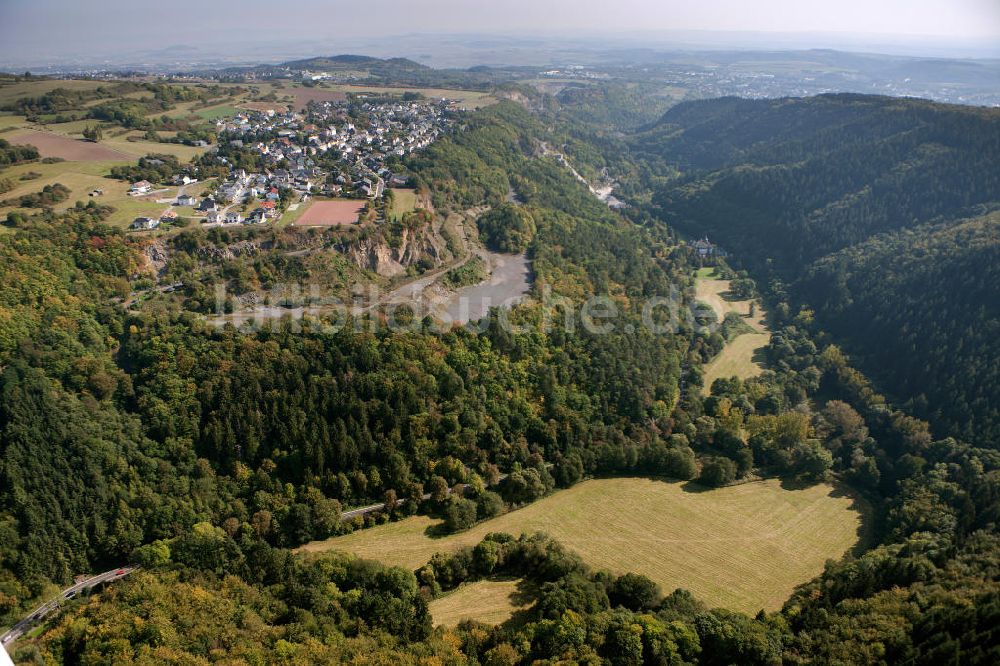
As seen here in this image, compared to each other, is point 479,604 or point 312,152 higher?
point 312,152

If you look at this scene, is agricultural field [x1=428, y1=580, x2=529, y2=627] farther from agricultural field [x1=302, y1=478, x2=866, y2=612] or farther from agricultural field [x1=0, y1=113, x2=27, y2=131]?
agricultural field [x1=0, y1=113, x2=27, y2=131]

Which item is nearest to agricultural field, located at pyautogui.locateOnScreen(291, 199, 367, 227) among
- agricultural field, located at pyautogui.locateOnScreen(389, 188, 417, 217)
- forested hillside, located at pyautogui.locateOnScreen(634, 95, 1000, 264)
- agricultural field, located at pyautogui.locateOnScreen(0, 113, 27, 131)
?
agricultural field, located at pyautogui.locateOnScreen(389, 188, 417, 217)

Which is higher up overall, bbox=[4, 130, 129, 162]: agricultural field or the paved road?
bbox=[4, 130, 129, 162]: agricultural field

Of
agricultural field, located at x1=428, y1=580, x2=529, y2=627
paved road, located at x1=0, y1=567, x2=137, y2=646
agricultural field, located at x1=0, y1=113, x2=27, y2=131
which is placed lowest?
agricultural field, located at x1=428, y1=580, x2=529, y2=627

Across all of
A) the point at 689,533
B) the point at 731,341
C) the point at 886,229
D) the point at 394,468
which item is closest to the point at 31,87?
the point at 394,468

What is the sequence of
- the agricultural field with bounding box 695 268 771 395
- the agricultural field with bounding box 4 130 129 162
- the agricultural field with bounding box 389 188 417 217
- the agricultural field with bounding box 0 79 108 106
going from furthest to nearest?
the agricultural field with bounding box 0 79 108 106
the agricultural field with bounding box 4 130 129 162
the agricultural field with bounding box 389 188 417 217
the agricultural field with bounding box 695 268 771 395

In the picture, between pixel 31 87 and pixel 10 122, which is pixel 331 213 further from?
pixel 31 87

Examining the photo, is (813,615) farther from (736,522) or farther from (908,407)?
(908,407)
